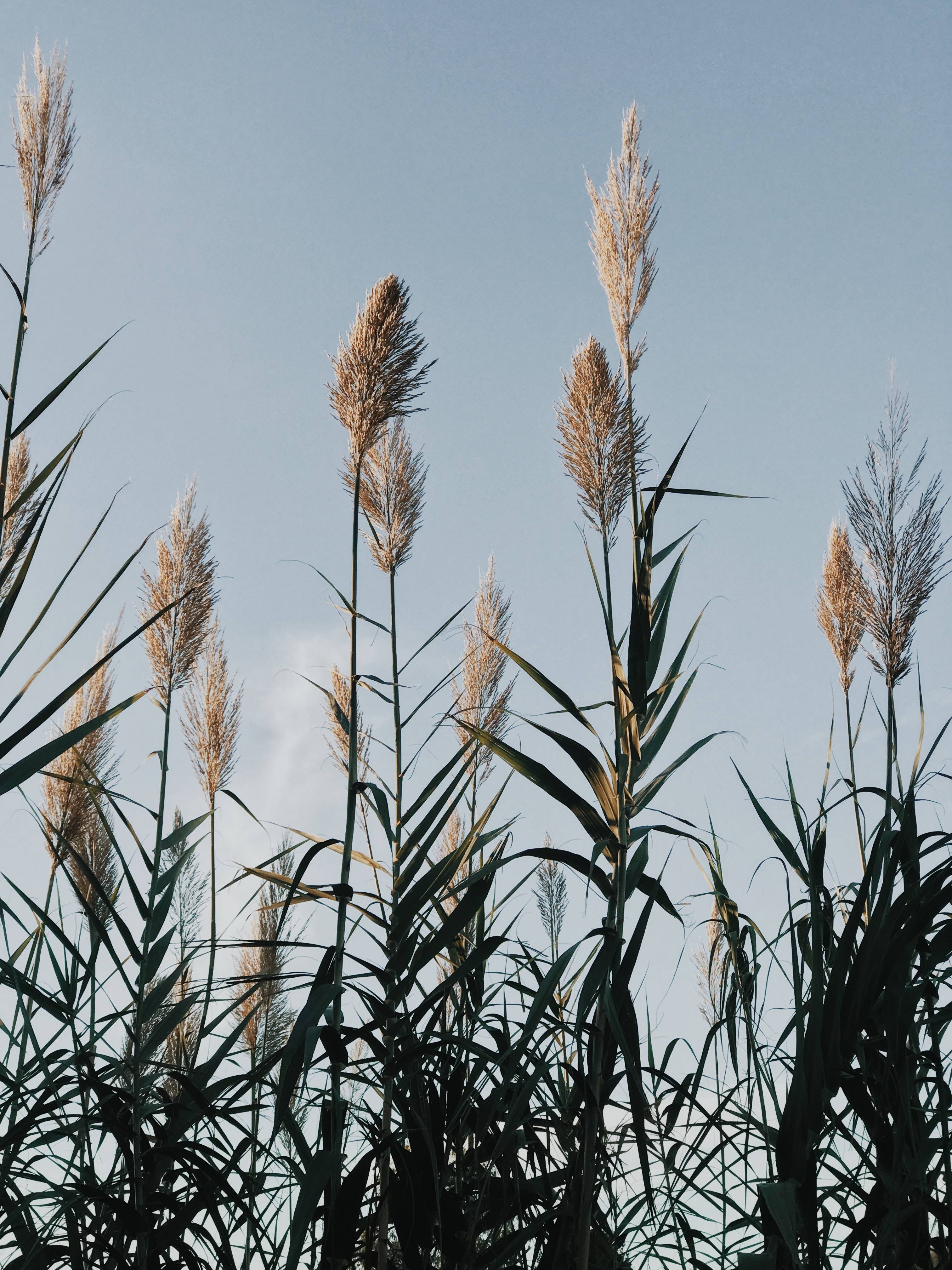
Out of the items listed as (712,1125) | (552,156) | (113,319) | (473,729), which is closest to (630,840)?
(473,729)

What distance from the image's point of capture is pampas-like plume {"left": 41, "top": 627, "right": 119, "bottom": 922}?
291 cm

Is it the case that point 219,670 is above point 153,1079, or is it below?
above

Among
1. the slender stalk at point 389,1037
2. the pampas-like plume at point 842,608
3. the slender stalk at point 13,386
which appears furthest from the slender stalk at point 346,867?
the pampas-like plume at point 842,608

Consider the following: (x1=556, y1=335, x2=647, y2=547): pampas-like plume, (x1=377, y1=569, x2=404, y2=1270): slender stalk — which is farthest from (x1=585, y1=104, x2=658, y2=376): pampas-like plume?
(x1=377, y1=569, x2=404, y2=1270): slender stalk

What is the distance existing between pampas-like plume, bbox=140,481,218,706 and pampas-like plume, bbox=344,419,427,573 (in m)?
0.65

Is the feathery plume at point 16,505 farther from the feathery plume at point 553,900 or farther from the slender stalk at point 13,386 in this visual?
the feathery plume at point 553,900

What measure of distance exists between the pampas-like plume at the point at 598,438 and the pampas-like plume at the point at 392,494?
1.48ft

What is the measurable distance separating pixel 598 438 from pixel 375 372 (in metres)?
0.52

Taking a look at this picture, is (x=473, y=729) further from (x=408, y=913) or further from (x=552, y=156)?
(x=552, y=156)

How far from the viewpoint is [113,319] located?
72.2 inches

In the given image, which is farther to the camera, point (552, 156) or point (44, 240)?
point (552, 156)

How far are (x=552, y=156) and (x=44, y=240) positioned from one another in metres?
2.32

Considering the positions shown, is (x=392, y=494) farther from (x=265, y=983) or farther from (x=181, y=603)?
(x=265, y=983)

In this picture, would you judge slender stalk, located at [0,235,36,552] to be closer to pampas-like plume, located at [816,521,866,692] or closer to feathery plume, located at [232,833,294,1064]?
feathery plume, located at [232,833,294,1064]
